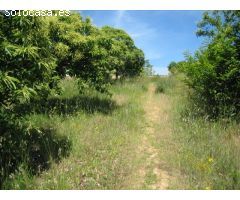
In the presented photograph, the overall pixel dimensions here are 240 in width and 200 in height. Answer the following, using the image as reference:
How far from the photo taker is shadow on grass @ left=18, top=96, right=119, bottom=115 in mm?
9891

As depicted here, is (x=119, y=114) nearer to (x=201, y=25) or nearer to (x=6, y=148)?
(x=6, y=148)

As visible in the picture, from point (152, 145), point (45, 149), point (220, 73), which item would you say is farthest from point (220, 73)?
point (45, 149)

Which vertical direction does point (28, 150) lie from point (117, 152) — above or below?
above

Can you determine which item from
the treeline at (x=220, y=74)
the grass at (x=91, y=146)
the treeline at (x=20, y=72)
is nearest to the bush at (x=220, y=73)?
the treeline at (x=220, y=74)

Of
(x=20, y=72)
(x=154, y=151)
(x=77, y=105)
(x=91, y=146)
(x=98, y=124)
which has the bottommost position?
(x=154, y=151)

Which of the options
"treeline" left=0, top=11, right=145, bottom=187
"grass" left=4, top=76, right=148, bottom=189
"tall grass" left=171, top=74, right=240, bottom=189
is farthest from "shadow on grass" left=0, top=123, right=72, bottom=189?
"tall grass" left=171, top=74, right=240, bottom=189

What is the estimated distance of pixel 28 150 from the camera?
6352mm

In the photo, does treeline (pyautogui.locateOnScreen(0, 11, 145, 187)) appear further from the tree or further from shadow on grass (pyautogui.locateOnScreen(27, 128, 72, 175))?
the tree

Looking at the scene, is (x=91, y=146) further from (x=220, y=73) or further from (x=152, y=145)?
(x=220, y=73)

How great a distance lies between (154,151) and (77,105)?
13.1 feet

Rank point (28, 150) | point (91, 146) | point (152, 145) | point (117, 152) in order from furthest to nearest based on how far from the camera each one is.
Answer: point (152, 145) → point (91, 146) → point (117, 152) → point (28, 150)

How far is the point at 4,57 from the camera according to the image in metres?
5.15

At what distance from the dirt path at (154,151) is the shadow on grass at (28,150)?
1724mm

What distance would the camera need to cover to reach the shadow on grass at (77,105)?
389 inches
